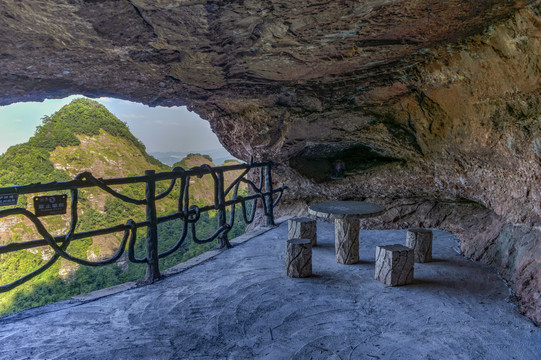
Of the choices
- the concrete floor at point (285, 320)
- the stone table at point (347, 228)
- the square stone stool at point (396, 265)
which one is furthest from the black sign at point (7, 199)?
the square stone stool at point (396, 265)

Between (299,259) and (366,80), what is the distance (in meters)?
2.51

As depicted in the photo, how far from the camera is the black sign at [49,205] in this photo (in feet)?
8.33

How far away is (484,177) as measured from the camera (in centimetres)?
418

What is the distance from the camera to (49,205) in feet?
8.61

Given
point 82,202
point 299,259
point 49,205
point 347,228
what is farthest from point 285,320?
point 82,202

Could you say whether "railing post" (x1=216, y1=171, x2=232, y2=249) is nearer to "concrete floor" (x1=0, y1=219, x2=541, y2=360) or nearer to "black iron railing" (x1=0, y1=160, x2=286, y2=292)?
"black iron railing" (x1=0, y1=160, x2=286, y2=292)

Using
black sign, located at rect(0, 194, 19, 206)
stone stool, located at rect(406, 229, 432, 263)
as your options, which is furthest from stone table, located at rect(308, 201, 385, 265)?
black sign, located at rect(0, 194, 19, 206)

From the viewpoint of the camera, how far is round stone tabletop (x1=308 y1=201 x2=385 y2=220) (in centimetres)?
365

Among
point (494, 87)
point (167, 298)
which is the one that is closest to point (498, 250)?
point (494, 87)

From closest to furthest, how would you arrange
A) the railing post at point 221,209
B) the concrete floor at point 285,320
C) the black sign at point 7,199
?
the concrete floor at point 285,320 → the black sign at point 7,199 → the railing post at point 221,209

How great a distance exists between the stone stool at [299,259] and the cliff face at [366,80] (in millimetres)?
1828

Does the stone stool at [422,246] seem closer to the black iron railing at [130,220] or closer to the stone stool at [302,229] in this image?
the stone stool at [302,229]

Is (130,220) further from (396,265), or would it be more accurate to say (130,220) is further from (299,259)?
(396,265)

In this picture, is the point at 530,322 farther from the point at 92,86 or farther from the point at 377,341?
the point at 92,86
